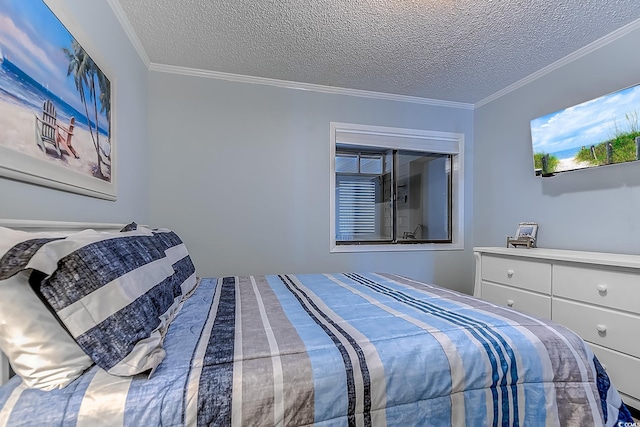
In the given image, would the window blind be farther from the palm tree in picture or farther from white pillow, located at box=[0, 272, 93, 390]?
white pillow, located at box=[0, 272, 93, 390]

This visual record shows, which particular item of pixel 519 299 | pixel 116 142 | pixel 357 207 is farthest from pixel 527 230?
pixel 116 142

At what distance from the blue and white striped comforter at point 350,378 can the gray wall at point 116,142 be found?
710 mm

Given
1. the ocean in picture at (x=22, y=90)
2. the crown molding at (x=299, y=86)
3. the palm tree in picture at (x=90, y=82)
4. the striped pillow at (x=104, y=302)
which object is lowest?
the striped pillow at (x=104, y=302)

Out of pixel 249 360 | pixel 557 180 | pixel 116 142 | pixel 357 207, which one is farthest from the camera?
pixel 357 207

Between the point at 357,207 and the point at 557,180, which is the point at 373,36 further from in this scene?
the point at 557,180

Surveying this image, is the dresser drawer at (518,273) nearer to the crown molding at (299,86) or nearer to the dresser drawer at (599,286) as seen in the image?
the dresser drawer at (599,286)

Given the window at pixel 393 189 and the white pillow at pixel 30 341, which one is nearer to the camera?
the white pillow at pixel 30 341

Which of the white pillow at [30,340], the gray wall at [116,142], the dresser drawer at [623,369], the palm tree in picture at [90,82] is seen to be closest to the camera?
the white pillow at [30,340]

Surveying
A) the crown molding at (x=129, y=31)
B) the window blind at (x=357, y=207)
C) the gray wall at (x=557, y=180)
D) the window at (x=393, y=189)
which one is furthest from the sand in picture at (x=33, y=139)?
the gray wall at (x=557, y=180)

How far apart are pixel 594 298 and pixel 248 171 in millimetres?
2688

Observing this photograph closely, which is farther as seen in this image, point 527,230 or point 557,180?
point 527,230

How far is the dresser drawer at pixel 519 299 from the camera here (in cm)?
201

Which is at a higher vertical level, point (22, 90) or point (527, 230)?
point (22, 90)

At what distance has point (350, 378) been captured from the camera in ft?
2.64
